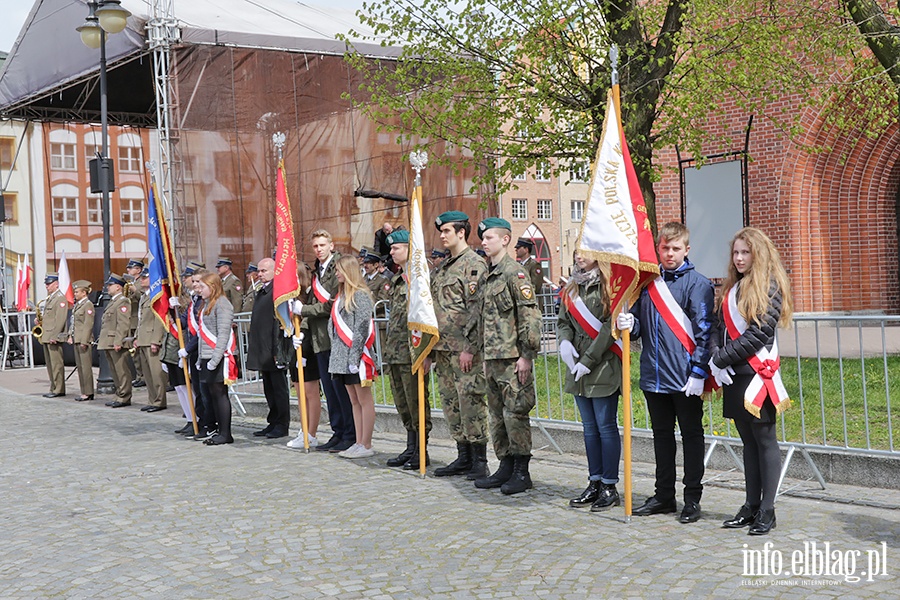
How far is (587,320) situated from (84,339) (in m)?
11.3

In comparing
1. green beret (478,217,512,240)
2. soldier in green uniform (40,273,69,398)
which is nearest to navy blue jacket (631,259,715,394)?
green beret (478,217,512,240)

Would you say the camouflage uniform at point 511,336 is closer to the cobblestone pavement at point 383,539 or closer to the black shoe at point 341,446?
the cobblestone pavement at point 383,539

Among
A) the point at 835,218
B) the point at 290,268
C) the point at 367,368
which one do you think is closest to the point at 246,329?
the point at 290,268

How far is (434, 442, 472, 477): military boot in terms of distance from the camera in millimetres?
8117

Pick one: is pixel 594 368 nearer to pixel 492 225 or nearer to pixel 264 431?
pixel 492 225

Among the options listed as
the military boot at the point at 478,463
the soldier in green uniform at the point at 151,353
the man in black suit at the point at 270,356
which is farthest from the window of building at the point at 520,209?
the military boot at the point at 478,463

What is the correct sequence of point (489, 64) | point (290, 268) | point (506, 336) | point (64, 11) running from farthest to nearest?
point (64, 11) < point (489, 64) < point (290, 268) < point (506, 336)

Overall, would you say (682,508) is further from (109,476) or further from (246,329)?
(246,329)

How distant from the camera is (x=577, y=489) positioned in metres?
7.39

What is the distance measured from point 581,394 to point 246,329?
22.1 feet

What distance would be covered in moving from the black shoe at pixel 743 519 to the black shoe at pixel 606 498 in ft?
2.96

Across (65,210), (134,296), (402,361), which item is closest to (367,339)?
(402,361)

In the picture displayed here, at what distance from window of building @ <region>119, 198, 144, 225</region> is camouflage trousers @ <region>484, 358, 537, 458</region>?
41.0 metres

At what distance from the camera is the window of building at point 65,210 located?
44594mm
